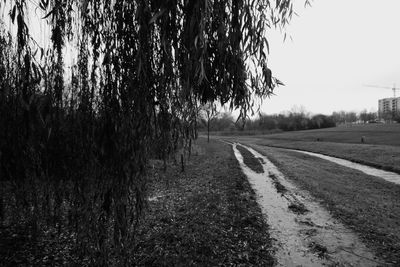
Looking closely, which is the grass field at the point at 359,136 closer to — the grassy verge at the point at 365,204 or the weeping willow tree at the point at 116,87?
the grassy verge at the point at 365,204

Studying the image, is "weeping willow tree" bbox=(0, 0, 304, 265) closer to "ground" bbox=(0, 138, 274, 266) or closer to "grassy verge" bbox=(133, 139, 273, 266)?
"ground" bbox=(0, 138, 274, 266)

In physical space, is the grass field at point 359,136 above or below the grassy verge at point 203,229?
above

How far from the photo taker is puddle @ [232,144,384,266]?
19.9 feet

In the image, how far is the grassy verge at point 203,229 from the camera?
603cm

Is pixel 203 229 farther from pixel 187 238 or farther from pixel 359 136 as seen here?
pixel 359 136

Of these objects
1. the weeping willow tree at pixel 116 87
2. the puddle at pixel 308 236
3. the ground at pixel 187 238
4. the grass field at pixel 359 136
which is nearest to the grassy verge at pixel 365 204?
the puddle at pixel 308 236

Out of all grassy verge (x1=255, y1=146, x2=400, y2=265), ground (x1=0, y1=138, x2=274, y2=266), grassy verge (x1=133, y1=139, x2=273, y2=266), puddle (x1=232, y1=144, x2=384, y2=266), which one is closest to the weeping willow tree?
ground (x1=0, y1=138, x2=274, y2=266)

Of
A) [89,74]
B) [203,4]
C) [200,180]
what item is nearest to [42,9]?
[89,74]

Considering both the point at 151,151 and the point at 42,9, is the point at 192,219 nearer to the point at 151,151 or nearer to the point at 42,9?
the point at 151,151

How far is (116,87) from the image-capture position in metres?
3.37

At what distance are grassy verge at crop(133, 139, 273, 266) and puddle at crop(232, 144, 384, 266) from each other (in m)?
0.39

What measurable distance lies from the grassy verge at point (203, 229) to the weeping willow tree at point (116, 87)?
1.30 metres

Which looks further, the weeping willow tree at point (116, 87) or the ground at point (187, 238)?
the ground at point (187, 238)

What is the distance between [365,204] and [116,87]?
1087cm
